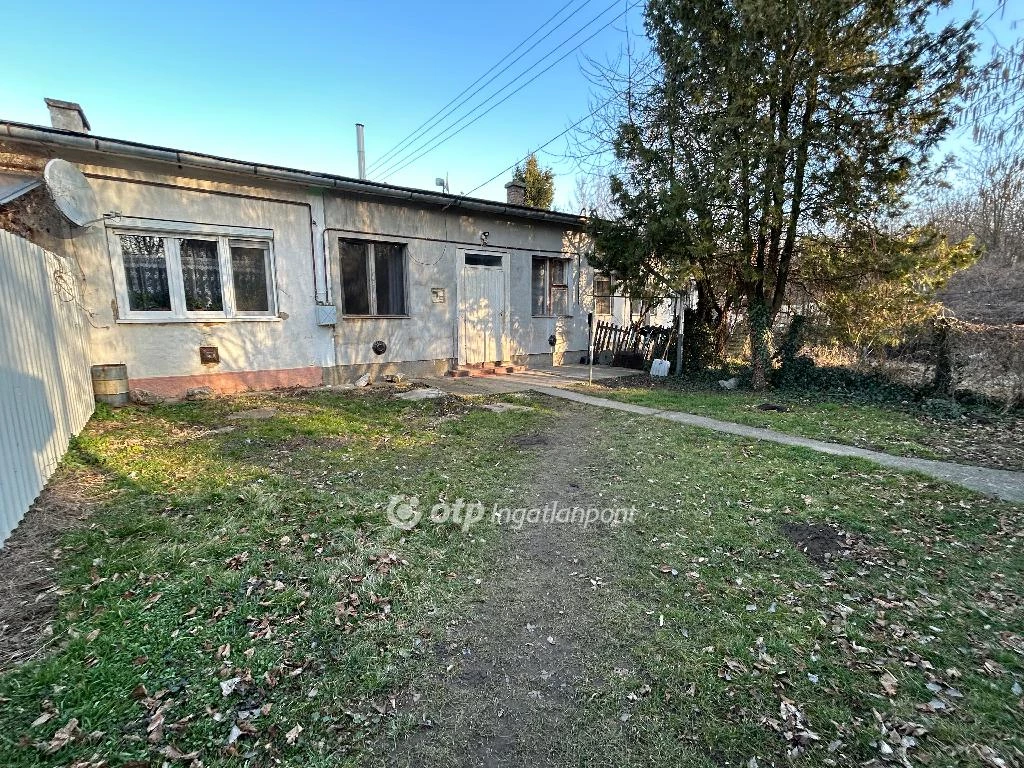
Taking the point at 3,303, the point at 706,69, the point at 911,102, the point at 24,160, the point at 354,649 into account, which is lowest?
the point at 354,649

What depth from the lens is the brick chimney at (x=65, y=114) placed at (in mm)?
6965

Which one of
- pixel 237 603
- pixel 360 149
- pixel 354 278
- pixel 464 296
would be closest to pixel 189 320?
pixel 354 278

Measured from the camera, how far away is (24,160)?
641cm

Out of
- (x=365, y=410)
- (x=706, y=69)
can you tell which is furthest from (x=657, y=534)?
(x=706, y=69)

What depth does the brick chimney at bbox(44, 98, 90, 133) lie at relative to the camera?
696 cm

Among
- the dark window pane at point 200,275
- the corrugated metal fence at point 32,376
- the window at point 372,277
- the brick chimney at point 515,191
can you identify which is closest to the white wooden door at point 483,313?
the window at point 372,277

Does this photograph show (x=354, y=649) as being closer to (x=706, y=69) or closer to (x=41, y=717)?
(x=41, y=717)

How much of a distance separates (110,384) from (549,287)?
9286mm

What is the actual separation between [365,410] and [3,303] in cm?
426

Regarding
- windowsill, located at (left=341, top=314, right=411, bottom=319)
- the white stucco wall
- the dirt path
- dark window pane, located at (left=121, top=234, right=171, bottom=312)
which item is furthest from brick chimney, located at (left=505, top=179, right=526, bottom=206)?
the dirt path

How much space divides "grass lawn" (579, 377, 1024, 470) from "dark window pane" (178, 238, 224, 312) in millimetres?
6884

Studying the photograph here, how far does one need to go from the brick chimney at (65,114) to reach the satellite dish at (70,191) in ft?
3.50

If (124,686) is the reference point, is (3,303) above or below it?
above

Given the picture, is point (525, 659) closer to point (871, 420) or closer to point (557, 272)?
point (871, 420)
